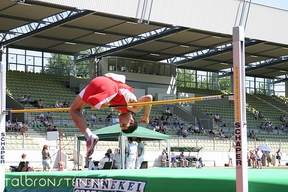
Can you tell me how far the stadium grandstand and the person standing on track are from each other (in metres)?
13.3

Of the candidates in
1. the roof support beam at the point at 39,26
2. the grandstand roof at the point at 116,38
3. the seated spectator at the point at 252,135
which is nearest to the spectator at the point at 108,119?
the grandstand roof at the point at 116,38

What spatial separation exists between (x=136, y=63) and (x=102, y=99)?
95.1 ft

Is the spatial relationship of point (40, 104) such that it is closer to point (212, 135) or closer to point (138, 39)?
point (138, 39)

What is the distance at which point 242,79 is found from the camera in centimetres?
539

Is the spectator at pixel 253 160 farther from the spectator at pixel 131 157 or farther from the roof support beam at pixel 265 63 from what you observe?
the spectator at pixel 131 157

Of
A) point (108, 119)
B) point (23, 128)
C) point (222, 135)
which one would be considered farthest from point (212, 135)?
point (23, 128)

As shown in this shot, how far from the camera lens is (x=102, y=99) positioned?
6820 millimetres

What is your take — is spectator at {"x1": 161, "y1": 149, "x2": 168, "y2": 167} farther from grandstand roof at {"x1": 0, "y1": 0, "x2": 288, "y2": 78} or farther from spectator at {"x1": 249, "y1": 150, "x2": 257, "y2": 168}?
grandstand roof at {"x1": 0, "y1": 0, "x2": 288, "y2": 78}

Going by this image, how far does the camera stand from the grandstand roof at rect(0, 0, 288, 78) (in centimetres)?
2527

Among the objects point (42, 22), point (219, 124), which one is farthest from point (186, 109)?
point (42, 22)

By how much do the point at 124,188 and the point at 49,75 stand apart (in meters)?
28.5

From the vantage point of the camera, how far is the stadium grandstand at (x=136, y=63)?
81.4 ft

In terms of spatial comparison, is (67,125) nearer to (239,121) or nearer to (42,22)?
(42,22)

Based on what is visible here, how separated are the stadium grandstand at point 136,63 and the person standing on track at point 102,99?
1330 centimetres
